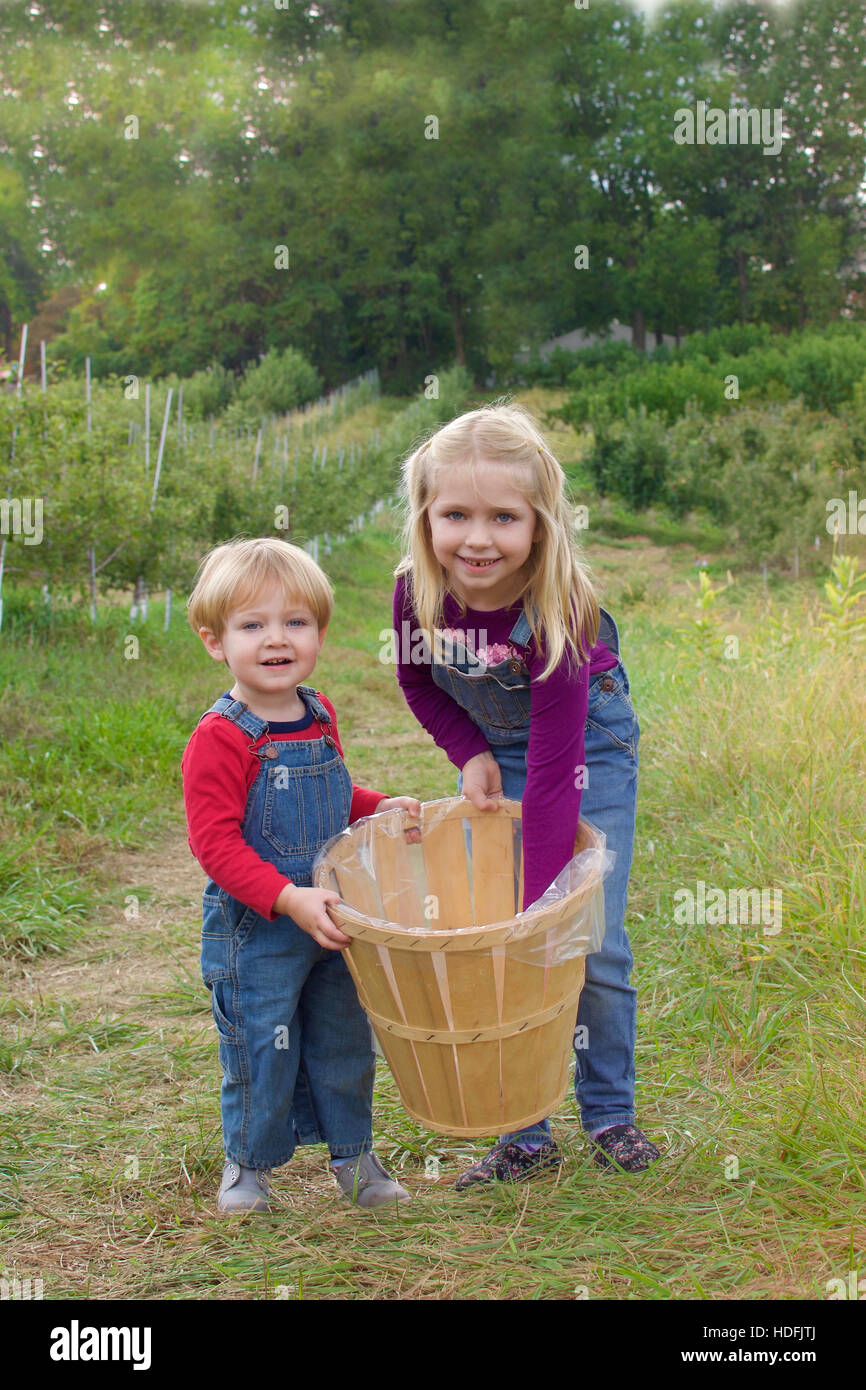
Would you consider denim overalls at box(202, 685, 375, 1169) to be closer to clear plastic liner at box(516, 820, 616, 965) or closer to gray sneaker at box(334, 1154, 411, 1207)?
gray sneaker at box(334, 1154, 411, 1207)

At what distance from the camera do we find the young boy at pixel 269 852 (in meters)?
2.12

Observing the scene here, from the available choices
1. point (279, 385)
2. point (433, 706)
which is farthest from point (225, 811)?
point (279, 385)

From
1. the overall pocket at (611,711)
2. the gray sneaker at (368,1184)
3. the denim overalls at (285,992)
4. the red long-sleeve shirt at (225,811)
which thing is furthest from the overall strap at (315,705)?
the gray sneaker at (368,1184)

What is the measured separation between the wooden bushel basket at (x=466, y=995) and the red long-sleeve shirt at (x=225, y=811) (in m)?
→ 0.11

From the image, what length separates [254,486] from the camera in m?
11.6

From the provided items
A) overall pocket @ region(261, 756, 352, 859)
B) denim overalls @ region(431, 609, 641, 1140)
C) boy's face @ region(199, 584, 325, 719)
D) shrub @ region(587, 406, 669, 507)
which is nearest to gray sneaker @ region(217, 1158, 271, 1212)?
denim overalls @ region(431, 609, 641, 1140)

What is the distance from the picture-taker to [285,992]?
7.05 feet

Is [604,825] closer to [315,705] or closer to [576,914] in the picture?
[576,914]

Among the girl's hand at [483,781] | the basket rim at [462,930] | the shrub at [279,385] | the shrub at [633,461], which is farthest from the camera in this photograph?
the shrub at [279,385]

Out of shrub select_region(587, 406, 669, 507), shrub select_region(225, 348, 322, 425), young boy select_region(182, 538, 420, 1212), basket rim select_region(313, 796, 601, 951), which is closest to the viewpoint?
basket rim select_region(313, 796, 601, 951)

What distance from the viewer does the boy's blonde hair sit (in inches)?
84.6

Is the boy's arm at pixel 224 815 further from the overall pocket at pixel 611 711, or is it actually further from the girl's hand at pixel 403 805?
the overall pocket at pixel 611 711

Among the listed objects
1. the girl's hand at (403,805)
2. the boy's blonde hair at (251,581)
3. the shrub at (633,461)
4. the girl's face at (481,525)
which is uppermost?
the shrub at (633,461)
